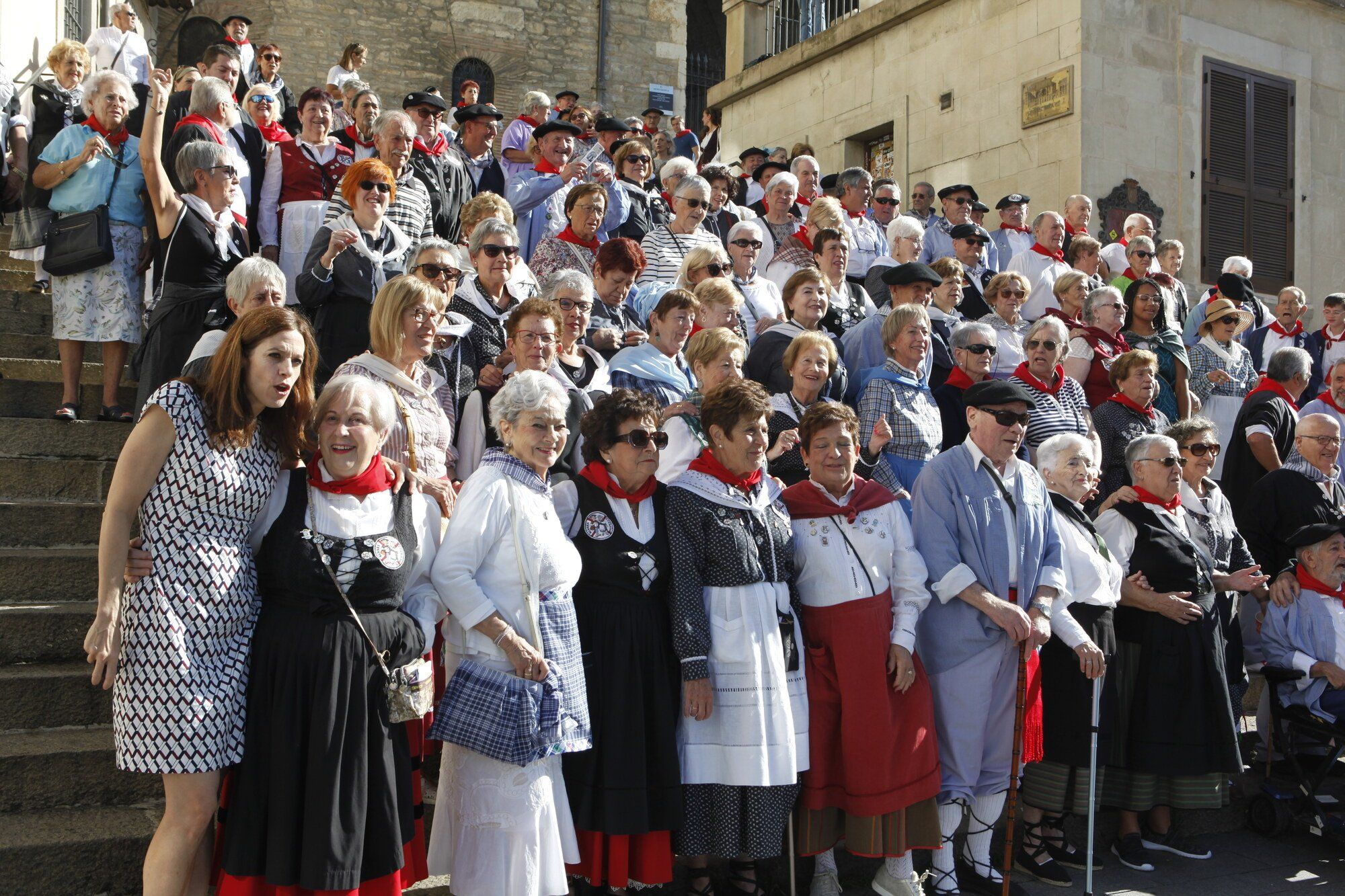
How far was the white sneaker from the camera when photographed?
15.1ft

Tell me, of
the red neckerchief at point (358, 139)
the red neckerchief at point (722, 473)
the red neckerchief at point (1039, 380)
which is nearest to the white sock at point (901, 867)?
the red neckerchief at point (722, 473)

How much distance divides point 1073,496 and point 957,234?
13.7ft

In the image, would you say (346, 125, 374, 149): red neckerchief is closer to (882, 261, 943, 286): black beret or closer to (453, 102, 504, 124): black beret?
(453, 102, 504, 124): black beret

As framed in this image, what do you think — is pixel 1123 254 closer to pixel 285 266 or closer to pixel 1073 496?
pixel 1073 496

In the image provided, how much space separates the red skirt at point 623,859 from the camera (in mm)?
4211

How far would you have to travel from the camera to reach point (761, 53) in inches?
732

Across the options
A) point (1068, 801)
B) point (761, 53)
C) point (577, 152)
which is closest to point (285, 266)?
point (577, 152)

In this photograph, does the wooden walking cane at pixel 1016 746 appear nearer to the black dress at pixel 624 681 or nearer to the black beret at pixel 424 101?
the black dress at pixel 624 681

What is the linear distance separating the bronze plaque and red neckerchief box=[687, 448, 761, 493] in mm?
10269

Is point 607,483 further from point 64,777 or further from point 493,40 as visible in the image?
point 493,40

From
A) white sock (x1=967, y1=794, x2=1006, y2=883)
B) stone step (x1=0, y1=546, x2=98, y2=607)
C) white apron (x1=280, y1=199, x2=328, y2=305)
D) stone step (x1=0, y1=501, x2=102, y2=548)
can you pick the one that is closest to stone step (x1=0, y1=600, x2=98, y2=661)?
stone step (x1=0, y1=546, x2=98, y2=607)

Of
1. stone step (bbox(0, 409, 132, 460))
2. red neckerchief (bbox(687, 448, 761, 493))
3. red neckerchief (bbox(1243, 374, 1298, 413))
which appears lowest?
red neckerchief (bbox(687, 448, 761, 493))

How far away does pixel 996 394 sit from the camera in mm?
5066

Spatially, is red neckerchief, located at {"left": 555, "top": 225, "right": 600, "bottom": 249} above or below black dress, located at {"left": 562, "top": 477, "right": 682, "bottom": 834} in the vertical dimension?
above
